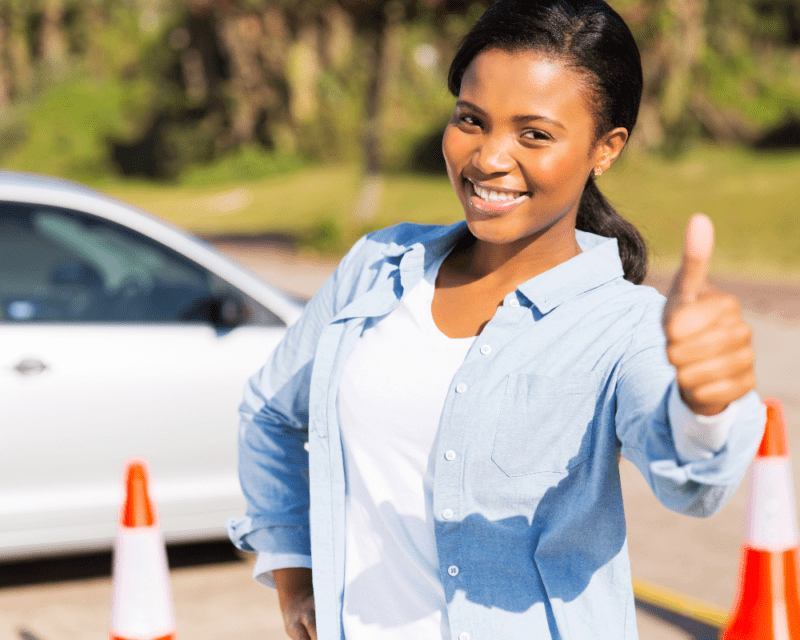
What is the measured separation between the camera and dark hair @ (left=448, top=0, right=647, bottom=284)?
147 cm

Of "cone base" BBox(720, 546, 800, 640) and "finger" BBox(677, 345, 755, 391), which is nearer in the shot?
"finger" BBox(677, 345, 755, 391)

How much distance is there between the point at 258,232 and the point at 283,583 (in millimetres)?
16721

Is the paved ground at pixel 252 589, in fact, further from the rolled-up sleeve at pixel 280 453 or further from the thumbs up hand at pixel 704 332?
the thumbs up hand at pixel 704 332

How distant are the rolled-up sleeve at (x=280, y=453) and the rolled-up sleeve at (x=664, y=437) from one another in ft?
2.08

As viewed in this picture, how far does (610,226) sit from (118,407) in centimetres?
266

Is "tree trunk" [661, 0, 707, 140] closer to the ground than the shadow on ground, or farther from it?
farther from it

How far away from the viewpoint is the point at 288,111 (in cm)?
2838

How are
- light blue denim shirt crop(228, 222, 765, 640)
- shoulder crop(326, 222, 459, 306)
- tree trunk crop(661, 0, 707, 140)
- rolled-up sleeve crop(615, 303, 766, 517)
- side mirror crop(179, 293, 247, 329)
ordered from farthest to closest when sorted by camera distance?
1. tree trunk crop(661, 0, 707, 140)
2. side mirror crop(179, 293, 247, 329)
3. shoulder crop(326, 222, 459, 306)
4. light blue denim shirt crop(228, 222, 765, 640)
5. rolled-up sleeve crop(615, 303, 766, 517)

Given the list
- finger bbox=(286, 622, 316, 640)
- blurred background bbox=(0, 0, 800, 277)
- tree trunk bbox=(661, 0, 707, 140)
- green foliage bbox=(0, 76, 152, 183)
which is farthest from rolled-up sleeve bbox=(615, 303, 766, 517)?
green foliage bbox=(0, 76, 152, 183)

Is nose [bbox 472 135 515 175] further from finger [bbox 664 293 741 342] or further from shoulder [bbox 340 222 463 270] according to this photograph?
finger [bbox 664 293 741 342]

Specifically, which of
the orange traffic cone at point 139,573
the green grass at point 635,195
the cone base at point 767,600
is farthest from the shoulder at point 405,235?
the green grass at point 635,195

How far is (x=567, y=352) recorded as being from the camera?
1379 millimetres

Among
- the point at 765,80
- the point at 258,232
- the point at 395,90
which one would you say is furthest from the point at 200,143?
the point at 765,80

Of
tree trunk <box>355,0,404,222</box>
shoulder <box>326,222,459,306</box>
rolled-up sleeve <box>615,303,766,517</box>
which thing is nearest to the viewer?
rolled-up sleeve <box>615,303,766,517</box>
